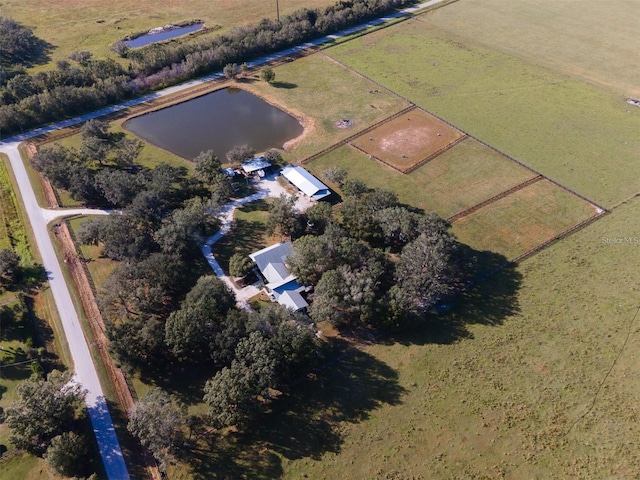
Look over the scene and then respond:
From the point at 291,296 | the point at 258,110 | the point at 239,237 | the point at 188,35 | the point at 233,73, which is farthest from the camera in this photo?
the point at 188,35

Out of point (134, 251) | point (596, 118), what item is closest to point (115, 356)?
point (134, 251)

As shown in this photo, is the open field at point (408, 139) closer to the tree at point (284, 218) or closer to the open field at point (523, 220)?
the open field at point (523, 220)

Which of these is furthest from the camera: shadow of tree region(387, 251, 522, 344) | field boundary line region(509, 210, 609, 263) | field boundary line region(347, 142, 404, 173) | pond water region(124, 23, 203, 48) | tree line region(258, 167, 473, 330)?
pond water region(124, 23, 203, 48)

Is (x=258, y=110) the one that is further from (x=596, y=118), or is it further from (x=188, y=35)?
(x=596, y=118)

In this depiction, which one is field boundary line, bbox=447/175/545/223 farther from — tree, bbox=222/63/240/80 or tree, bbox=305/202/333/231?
tree, bbox=222/63/240/80

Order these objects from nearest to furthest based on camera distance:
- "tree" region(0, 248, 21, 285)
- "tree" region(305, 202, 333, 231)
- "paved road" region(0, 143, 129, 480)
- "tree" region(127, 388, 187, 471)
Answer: "tree" region(127, 388, 187, 471) → "paved road" region(0, 143, 129, 480) → "tree" region(0, 248, 21, 285) → "tree" region(305, 202, 333, 231)

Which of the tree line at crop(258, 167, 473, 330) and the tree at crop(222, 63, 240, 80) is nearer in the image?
the tree line at crop(258, 167, 473, 330)

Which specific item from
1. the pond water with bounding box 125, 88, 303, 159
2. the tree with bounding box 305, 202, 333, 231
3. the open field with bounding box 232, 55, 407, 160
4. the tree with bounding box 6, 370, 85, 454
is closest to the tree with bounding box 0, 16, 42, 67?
the pond water with bounding box 125, 88, 303, 159
